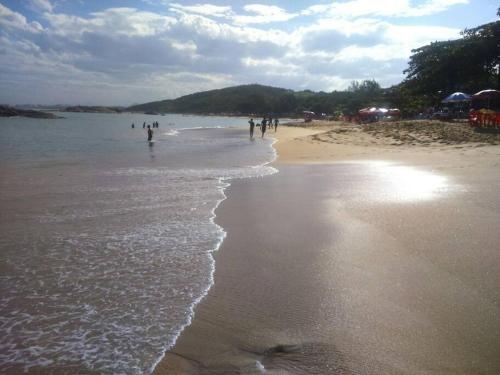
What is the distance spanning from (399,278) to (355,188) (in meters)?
5.51

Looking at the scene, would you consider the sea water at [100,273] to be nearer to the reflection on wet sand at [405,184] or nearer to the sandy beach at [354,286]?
the sandy beach at [354,286]

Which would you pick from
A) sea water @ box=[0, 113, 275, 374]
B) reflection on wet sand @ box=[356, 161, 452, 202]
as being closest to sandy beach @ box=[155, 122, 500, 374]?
reflection on wet sand @ box=[356, 161, 452, 202]

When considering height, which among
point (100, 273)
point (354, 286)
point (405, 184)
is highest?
point (405, 184)

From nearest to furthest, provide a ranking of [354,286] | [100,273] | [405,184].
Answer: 1. [354,286]
2. [100,273]
3. [405,184]

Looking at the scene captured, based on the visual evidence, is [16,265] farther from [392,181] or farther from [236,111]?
[236,111]

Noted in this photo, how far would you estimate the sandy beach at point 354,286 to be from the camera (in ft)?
10.4

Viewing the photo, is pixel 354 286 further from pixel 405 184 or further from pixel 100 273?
pixel 405 184

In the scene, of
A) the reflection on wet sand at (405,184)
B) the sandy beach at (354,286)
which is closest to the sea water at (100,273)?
the sandy beach at (354,286)

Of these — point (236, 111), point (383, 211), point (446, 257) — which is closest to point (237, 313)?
point (446, 257)

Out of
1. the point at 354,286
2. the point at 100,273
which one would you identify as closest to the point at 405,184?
the point at 354,286

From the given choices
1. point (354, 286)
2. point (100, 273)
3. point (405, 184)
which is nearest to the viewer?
point (354, 286)

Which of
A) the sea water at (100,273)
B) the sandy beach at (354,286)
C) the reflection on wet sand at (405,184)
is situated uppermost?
the reflection on wet sand at (405,184)

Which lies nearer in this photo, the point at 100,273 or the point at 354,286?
the point at 354,286

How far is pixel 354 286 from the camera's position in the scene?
174 inches
